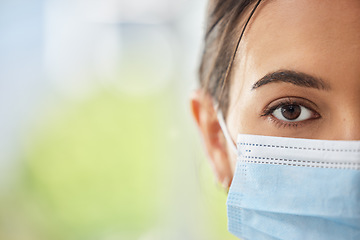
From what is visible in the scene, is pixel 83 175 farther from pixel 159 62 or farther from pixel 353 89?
pixel 353 89

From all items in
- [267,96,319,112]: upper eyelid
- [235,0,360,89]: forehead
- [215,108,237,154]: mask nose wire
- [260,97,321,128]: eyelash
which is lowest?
[215,108,237,154]: mask nose wire

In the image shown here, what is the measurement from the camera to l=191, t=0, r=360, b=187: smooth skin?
2.84 feet

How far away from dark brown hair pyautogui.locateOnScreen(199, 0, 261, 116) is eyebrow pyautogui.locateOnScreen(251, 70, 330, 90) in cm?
14

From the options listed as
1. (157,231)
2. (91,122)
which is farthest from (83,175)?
(157,231)

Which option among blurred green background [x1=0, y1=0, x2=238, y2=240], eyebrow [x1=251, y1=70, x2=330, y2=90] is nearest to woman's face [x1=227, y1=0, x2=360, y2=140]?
eyebrow [x1=251, y1=70, x2=330, y2=90]

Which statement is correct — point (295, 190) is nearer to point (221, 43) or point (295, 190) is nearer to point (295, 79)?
point (295, 79)

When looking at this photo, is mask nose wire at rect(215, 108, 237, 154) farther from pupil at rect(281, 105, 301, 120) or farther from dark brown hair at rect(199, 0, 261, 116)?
pupil at rect(281, 105, 301, 120)

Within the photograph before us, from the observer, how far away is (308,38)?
90 cm

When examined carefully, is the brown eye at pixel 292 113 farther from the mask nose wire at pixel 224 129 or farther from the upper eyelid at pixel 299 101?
the mask nose wire at pixel 224 129

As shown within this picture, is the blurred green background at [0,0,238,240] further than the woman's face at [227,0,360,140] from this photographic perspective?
Yes

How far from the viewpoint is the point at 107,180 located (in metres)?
2.30

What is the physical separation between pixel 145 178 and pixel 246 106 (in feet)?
4.68

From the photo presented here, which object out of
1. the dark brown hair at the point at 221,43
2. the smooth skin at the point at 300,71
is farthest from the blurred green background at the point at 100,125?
the smooth skin at the point at 300,71

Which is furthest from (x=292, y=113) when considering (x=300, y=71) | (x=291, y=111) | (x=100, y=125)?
(x=100, y=125)
